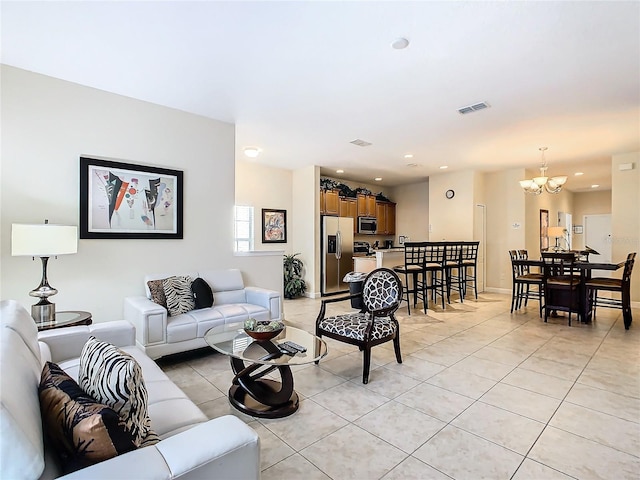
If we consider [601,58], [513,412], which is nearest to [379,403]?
[513,412]

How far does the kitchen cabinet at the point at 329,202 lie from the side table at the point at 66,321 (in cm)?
520

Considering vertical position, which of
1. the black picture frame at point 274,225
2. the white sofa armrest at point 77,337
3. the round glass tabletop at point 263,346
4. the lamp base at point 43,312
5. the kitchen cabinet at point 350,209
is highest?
the kitchen cabinet at point 350,209

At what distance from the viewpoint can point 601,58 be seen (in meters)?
2.82

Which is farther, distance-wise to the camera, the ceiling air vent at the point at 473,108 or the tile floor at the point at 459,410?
the ceiling air vent at the point at 473,108

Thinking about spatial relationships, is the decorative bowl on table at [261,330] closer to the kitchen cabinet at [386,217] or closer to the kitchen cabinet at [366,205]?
the kitchen cabinet at [366,205]

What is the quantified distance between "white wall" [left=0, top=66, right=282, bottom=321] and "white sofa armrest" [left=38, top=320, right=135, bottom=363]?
1.19m

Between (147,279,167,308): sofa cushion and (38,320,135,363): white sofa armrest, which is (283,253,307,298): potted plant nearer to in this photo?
(147,279,167,308): sofa cushion

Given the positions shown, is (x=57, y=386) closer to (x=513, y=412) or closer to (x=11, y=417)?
(x=11, y=417)

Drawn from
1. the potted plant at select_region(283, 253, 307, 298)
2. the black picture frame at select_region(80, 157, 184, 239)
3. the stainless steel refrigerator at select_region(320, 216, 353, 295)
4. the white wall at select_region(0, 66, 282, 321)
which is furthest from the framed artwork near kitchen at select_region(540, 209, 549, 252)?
the black picture frame at select_region(80, 157, 184, 239)

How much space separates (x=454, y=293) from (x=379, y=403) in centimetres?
548

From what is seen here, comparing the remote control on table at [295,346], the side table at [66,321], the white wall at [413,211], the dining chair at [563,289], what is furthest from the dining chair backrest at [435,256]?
the side table at [66,321]

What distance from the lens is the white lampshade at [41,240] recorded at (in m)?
2.55

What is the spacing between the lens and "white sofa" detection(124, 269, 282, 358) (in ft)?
10.00

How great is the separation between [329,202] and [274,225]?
143cm
